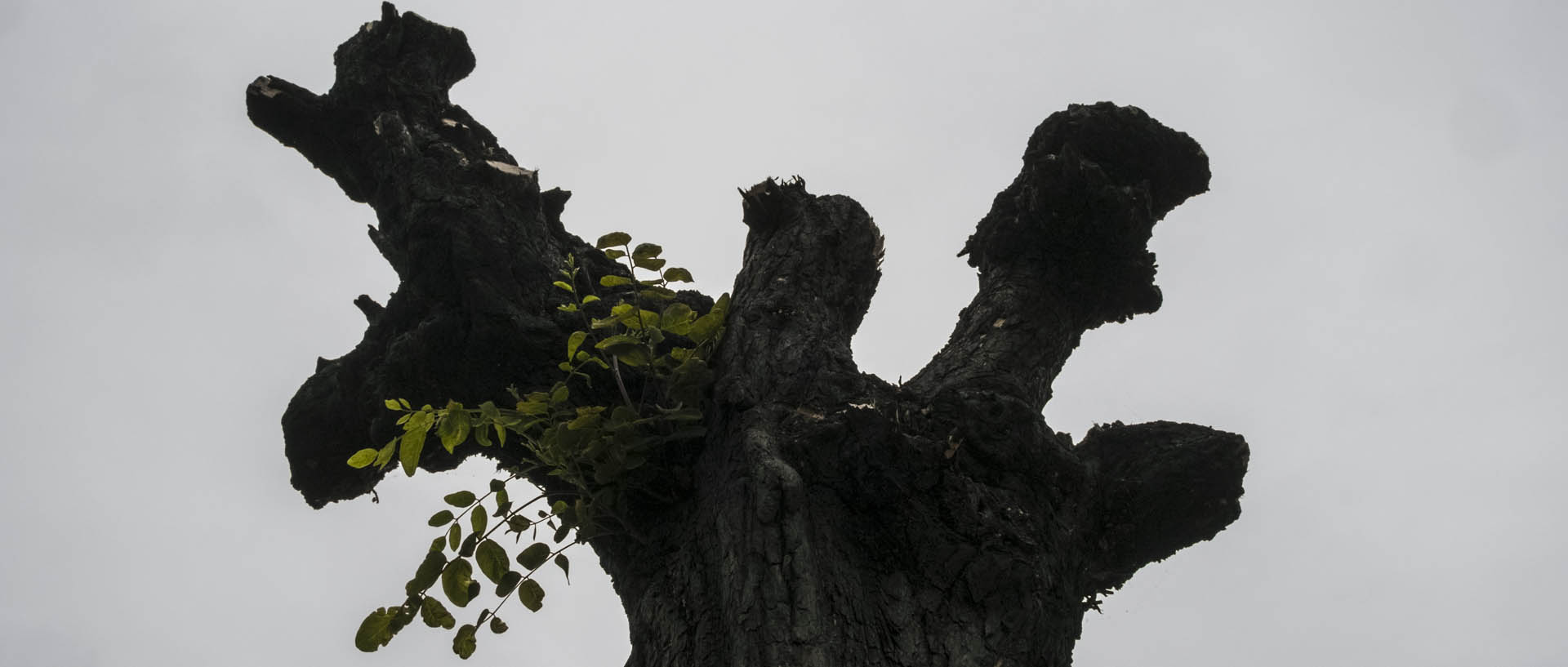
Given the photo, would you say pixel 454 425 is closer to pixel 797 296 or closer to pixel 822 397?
pixel 822 397

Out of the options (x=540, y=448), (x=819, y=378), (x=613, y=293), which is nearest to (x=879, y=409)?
(x=819, y=378)

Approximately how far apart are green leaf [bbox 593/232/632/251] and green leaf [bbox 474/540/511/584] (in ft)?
3.18

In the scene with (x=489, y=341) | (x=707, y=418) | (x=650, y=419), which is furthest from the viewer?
(x=489, y=341)

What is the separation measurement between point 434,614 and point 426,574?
0.39 feet

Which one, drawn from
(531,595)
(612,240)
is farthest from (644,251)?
(531,595)

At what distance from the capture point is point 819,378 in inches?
132

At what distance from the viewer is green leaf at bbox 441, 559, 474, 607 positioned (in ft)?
10.2

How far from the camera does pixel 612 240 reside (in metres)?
3.43

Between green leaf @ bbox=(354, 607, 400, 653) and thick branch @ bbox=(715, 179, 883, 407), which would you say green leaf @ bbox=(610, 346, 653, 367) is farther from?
green leaf @ bbox=(354, 607, 400, 653)

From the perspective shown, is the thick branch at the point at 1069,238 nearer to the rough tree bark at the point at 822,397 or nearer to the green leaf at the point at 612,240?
the rough tree bark at the point at 822,397

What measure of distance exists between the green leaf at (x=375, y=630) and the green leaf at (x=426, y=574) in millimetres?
78

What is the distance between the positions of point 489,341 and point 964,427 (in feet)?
5.48

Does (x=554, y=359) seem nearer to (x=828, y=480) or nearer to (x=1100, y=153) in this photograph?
(x=828, y=480)

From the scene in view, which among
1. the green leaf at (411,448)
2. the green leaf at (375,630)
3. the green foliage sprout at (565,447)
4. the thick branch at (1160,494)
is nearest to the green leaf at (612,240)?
the green foliage sprout at (565,447)
